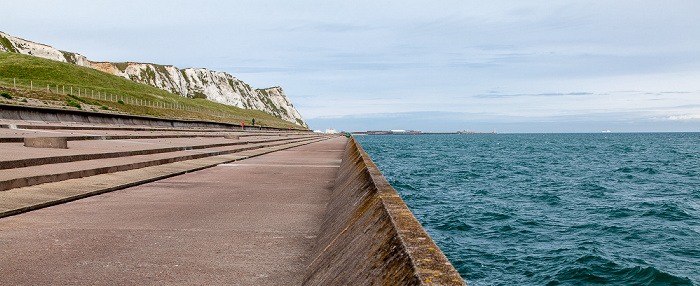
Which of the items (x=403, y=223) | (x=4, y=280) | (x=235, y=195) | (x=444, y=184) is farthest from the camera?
(x=444, y=184)

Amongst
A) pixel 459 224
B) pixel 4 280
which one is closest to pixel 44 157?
pixel 4 280

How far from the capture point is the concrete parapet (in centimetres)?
1312

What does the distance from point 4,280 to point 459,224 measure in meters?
14.1

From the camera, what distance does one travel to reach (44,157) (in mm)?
10117

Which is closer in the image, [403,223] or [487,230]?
[403,223]

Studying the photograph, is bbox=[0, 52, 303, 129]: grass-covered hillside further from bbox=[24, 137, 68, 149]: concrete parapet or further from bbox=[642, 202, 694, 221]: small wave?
bbox=[642, 202, 694, 221]: small wave

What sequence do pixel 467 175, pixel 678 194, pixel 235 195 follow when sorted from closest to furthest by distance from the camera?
1. pixel 235 195
2. pixel 678 194
3. pixel 467 175

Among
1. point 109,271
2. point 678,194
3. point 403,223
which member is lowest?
point 678,194

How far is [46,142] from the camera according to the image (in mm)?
13211

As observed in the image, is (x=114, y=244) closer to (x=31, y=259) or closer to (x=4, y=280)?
(x=31, y=259)

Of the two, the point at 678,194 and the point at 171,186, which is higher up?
the point at 171,186

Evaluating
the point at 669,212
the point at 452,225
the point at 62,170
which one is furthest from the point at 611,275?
the point at 62,170

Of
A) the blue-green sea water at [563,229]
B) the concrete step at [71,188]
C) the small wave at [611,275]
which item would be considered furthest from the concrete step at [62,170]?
the small wave at [611,275]

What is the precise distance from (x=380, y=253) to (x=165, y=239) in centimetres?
301
